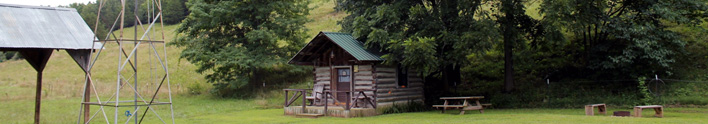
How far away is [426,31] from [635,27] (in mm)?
7620

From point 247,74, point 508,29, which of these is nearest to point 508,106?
point 508,29

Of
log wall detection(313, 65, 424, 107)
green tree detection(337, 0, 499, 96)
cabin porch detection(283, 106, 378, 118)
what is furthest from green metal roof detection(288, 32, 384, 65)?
cabin porch detection(283, 106, 378, 118)

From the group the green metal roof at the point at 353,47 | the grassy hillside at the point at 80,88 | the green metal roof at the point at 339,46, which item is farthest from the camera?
the grassy hillside at the point at 80,88

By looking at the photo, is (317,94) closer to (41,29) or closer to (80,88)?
(41,29)

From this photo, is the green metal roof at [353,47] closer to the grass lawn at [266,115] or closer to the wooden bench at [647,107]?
the grass lawn at [266,115]

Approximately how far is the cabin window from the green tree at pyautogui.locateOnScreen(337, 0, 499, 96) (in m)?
A: 0.92

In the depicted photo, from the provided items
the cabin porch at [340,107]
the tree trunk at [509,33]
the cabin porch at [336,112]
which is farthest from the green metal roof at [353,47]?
the tree trunk at [509,33]

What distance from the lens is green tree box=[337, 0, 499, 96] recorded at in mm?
19328

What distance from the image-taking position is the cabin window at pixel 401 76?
72.3ft

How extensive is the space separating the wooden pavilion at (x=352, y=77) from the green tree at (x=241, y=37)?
7258 mm

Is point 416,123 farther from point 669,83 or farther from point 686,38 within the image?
point 686,38

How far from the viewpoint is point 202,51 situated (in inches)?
1166

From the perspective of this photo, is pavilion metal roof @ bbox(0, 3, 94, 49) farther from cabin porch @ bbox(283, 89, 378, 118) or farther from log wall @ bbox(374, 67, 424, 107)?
log wall @ bbox(374, 67, 424, 107)

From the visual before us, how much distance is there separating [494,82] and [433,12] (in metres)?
6.35
